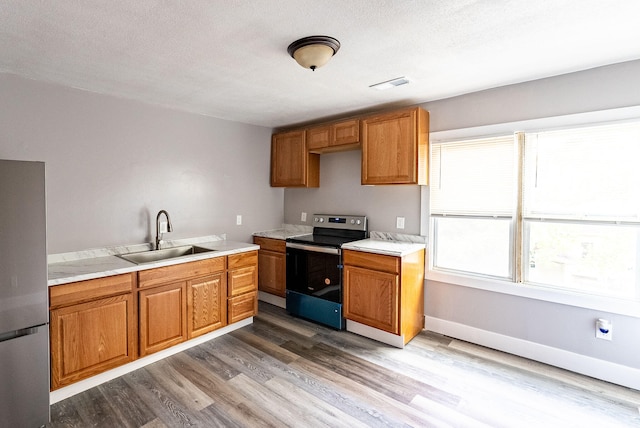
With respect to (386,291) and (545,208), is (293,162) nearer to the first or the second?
(386,291)

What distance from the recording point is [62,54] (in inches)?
81.2

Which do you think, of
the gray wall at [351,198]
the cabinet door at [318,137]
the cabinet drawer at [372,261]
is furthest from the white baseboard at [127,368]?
the cabinet door at [318,137]

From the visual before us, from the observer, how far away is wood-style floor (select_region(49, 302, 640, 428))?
6.52 ft

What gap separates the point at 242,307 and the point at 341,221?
152 cm

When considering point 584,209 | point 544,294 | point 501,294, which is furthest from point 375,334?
point 584,209

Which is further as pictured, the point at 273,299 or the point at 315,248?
the point at 273,299

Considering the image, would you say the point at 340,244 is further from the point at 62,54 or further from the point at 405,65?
the point at 62,54

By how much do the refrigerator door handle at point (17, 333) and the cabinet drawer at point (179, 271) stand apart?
0.71m

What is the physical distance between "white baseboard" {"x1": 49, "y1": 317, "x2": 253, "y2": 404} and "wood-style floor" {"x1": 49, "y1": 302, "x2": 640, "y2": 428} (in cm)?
5

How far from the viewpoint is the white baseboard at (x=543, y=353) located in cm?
230

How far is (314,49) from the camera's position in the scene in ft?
6.16

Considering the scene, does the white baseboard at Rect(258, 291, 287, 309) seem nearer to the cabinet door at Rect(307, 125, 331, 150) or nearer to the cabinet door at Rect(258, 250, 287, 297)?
the cabinet door at Rect(258, 250, 287, 297)

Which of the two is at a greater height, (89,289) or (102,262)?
(102,262)

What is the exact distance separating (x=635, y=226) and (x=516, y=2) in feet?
6.08
